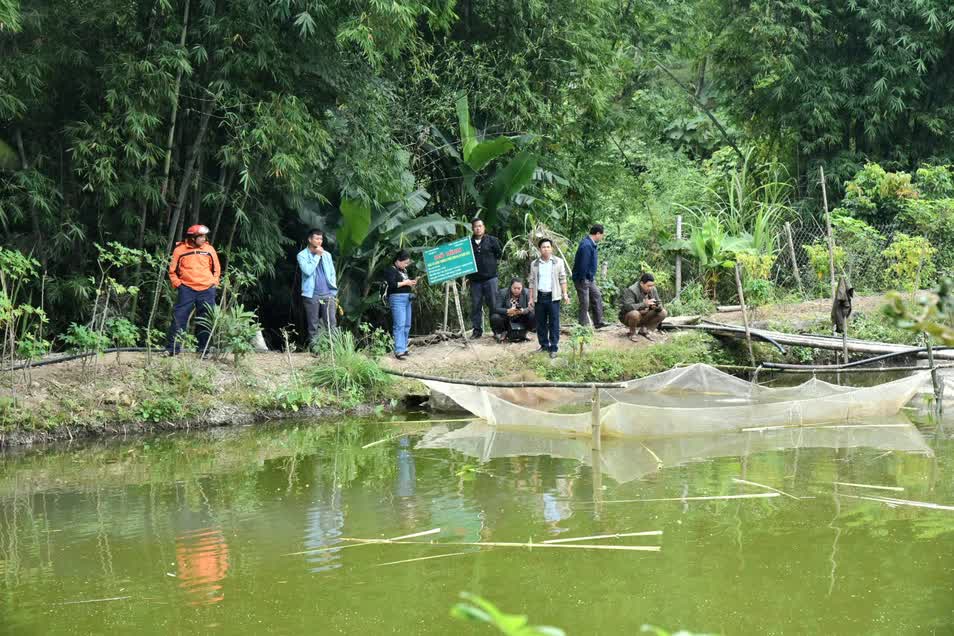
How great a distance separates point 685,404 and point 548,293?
2.60 meters

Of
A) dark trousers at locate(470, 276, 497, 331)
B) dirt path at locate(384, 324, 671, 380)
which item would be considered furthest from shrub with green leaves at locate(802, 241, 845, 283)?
dark trousers at locate(470, 276, 497, 331)

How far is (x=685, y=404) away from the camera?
10.0m

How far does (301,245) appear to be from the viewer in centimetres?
1377

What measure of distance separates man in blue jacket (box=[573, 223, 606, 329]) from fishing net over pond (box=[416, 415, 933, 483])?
3504 millimetres

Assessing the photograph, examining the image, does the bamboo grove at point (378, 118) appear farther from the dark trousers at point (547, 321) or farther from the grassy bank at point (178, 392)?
the dark trousers at point (547, 321)

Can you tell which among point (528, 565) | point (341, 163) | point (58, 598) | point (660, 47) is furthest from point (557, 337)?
point (660, 47)

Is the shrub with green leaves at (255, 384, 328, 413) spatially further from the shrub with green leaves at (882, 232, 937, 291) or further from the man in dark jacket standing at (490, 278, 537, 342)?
the shrub with green leaves at (882, 232, 937, 291)

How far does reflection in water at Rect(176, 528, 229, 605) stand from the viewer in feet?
17.6

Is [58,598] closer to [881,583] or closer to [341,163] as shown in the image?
[881,583]

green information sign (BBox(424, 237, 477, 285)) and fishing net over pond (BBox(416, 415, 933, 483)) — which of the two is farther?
green information sign (BBox(424, 237, 477, 285))

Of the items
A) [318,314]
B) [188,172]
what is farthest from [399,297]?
[188,172]

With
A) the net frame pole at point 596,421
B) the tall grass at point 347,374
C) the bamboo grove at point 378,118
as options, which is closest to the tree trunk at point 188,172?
the bamboo grove at point 378,118

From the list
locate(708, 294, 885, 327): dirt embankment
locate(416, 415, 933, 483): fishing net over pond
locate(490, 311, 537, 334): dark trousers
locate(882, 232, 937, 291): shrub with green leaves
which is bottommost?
locate(416, 415, 933, 483): fishing net over pond

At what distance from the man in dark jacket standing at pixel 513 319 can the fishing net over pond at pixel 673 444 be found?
10.1 feet
